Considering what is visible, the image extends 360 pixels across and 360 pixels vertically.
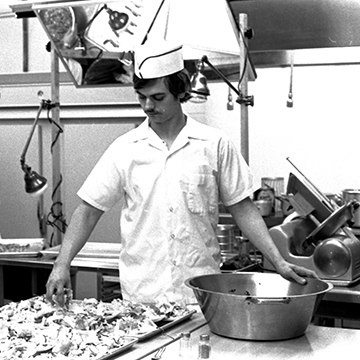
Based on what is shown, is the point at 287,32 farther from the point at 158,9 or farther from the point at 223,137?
the point at 223,137

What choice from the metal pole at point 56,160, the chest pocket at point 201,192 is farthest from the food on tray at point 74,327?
the metal pole at point 56,160

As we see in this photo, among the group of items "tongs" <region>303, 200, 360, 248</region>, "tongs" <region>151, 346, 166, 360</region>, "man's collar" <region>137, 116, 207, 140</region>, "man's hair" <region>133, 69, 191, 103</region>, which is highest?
"man's hair" <region>133, 69, 191, 103</region>

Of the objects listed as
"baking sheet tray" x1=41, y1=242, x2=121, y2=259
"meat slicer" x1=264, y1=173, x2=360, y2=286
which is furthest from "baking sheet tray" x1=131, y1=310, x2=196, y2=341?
"baking sheet tray" x1=41, y1=242, x2=121, y2=259

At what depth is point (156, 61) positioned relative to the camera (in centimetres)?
245

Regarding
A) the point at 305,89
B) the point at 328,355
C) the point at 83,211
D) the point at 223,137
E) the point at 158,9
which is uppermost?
the point at 158,9

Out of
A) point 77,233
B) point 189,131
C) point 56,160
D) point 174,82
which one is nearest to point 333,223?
point 189,131

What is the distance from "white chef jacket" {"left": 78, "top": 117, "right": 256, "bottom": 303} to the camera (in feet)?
8.45

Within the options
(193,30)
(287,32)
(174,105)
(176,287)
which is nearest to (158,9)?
(193,30)

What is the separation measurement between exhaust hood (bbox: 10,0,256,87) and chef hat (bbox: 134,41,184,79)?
121 centimetres

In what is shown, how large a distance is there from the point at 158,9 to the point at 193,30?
17.4 inches

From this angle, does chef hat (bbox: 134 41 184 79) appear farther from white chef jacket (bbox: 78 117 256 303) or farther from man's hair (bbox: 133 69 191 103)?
white chef jacket (bbox: 78 117 256 303)

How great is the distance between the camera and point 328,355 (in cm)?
186

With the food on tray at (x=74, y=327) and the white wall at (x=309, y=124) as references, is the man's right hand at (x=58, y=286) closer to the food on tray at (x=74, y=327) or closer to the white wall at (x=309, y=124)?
the food on tray at (x=74, y=327)

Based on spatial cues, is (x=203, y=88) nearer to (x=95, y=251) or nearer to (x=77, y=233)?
(x=95, y=251)
